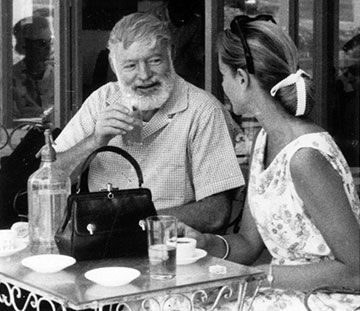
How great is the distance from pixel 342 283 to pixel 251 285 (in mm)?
287

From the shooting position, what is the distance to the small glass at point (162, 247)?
7.68 ft

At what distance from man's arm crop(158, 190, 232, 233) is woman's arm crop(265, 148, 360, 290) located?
0.81 meters

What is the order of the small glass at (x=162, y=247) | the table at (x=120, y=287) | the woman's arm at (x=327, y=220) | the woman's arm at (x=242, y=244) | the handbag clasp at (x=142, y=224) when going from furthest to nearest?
the woman's arm at (x=242, y=244), the handbag clasp at (x=142, y=224), the woman's arm at (x=327, y=220), the small glass at (x=162, y=247), the table at (x=120, y=287)

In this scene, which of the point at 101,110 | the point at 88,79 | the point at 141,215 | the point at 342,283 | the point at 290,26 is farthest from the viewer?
the point at 88,79

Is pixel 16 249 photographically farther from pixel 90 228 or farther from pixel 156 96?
pixel 156 96

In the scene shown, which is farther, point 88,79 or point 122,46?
point 88,79

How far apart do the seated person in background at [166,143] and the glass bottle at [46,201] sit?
1.77 ft

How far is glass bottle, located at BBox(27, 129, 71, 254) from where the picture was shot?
9.06ft

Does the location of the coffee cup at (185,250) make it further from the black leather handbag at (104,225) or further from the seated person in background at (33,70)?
the seated person in background at (33,70)

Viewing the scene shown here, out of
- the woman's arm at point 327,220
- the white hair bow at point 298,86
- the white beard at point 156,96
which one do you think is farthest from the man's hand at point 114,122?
the woman's arm at point 327,220

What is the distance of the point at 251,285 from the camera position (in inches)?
103

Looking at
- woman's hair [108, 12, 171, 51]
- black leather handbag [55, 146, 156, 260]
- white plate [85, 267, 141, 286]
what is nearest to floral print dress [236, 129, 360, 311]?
black leather handbag [55, 146, 156, 260]

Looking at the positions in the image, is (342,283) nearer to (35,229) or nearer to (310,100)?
(310,100)

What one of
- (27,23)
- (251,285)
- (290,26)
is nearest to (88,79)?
(27,23)
